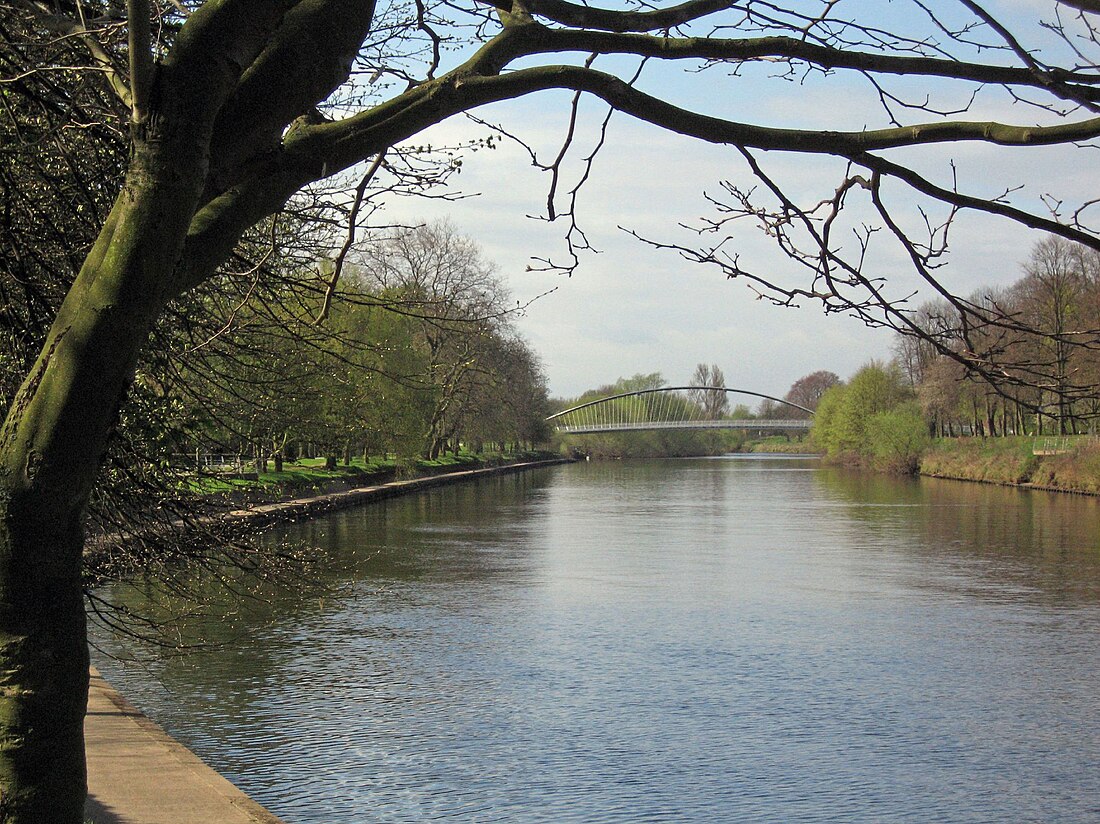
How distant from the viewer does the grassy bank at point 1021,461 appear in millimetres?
45172

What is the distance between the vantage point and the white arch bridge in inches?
4663

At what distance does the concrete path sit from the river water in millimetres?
1052

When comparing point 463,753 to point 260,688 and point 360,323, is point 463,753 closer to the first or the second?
point 260,688

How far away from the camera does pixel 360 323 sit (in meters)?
41.1

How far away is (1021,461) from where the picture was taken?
5162 cm

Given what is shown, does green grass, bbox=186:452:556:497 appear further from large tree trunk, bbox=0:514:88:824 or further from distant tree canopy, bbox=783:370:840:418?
distant tree canopy, bbox=783:370:840:418

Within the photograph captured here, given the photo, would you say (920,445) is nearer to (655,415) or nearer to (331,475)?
(331,475)

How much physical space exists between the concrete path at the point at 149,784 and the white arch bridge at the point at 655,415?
4074 inches

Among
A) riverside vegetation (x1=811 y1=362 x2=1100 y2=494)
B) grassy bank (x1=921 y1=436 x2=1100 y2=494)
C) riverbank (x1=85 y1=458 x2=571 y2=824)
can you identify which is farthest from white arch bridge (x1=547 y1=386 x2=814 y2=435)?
riverbank (x1=85 y1=458 x2=571 y2=824)

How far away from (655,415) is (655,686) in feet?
375

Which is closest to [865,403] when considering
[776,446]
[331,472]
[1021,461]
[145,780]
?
[1021,461]

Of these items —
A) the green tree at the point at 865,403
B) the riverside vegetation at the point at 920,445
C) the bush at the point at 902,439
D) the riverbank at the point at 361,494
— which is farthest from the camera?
the green tree at the point at 865,403

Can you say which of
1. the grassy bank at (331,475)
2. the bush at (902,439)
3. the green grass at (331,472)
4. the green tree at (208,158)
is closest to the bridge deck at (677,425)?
the green grass at (331,472)

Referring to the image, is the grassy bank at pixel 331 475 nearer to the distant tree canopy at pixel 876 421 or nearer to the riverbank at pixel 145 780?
the riverbank at pixel 145 780
